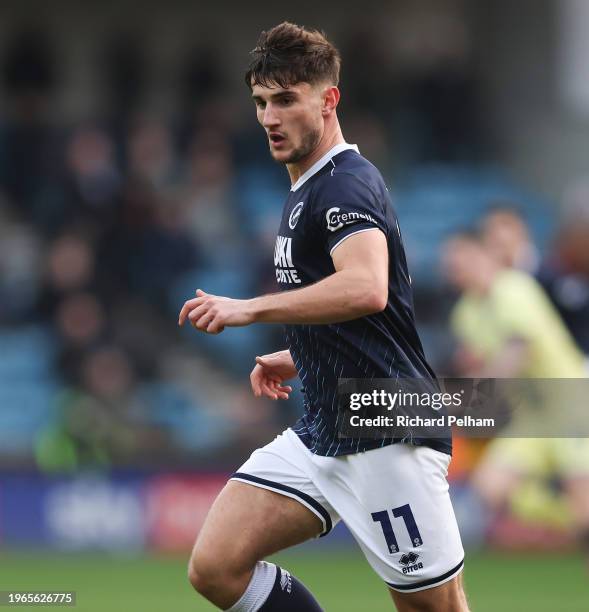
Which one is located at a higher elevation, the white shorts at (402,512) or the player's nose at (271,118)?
the player's nose at (271,118)

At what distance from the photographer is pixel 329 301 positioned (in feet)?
15.0

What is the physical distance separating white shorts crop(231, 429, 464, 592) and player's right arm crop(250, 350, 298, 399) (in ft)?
1.87

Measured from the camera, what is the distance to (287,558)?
11000 mm

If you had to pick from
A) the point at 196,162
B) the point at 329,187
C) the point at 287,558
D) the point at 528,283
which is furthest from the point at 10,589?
the point at 196,162

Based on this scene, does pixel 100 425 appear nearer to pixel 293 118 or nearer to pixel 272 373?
pixel 272 373

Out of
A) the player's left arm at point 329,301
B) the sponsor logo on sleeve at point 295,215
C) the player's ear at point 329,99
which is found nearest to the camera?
the player's left arm at point 329,301

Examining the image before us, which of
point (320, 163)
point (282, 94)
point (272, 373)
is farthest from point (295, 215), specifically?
point (272, 373)

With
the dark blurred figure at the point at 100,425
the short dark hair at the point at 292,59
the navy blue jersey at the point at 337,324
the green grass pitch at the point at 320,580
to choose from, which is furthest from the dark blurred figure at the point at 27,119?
the navy blue jersey at the point at 337,324

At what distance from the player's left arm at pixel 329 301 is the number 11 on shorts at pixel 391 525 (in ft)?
2.42

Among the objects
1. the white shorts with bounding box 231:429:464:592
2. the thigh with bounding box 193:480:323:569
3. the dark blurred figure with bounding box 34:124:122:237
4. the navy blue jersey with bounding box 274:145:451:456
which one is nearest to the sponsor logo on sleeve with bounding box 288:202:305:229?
the navy blue jersey with bounding box 274:145:451:456

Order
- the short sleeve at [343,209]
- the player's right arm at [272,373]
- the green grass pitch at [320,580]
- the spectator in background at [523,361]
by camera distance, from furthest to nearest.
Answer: the spectator in background at [523,361] < the green grass pitch at [320,580] < the player's right arm at [272,373] < the short sleeve at [343,209]

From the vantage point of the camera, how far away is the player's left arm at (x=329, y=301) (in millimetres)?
4539

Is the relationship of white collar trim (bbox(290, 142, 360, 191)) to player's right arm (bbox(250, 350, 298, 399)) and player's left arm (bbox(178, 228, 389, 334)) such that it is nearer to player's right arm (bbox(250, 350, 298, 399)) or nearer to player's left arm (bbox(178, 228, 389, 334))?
player's left arm (bbox(178, 228, 389, 334))

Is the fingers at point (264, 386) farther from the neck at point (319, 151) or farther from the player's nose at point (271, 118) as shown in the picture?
the player's nose at point (271, 118)
